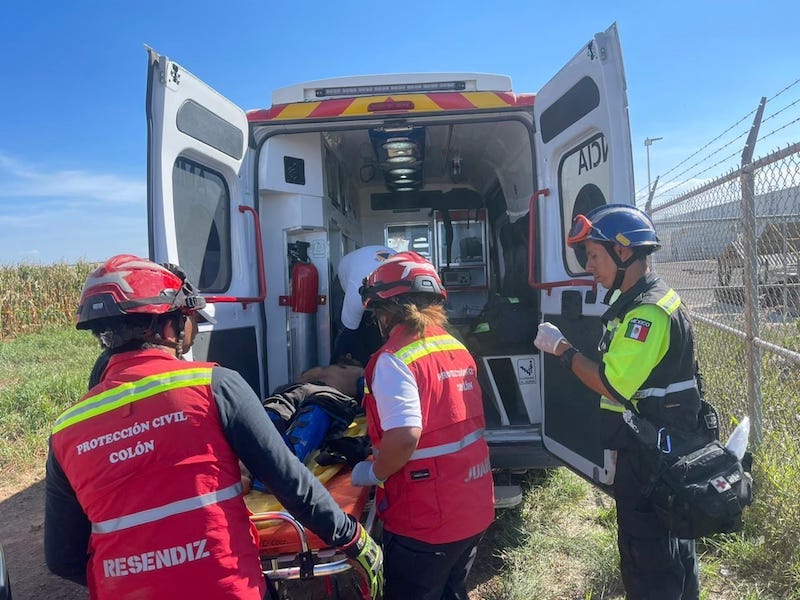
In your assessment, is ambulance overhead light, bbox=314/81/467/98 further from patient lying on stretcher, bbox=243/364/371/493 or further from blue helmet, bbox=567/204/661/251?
patient lying on stretcher, bbox=243/364/371/493

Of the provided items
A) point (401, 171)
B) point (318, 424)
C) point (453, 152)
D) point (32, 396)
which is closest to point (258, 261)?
point (318, 424)

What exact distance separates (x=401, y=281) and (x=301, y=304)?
1.89 m

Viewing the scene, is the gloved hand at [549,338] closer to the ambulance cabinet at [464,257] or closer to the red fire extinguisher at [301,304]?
the red fire extinguisher at [301,304]

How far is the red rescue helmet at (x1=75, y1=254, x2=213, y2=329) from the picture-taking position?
1561 millimetres

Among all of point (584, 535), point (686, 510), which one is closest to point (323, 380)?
point (584, 535)

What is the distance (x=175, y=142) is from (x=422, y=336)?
164 centimetres

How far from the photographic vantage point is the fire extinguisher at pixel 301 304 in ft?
12.8

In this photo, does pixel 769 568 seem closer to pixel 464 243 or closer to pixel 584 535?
pixel 584 535

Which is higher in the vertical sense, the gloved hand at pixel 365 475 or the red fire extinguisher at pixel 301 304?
the red fire extinguisher at pixel 301 304

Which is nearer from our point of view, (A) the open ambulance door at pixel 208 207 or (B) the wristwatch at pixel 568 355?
(B) the wristwatch at pixel 568 355

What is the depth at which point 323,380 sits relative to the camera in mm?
3393

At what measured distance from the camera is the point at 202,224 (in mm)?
3176

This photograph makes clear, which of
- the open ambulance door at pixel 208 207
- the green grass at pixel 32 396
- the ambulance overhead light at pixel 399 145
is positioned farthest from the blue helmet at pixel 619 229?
the green grass at pixel 32 396

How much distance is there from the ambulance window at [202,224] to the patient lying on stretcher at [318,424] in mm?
813
